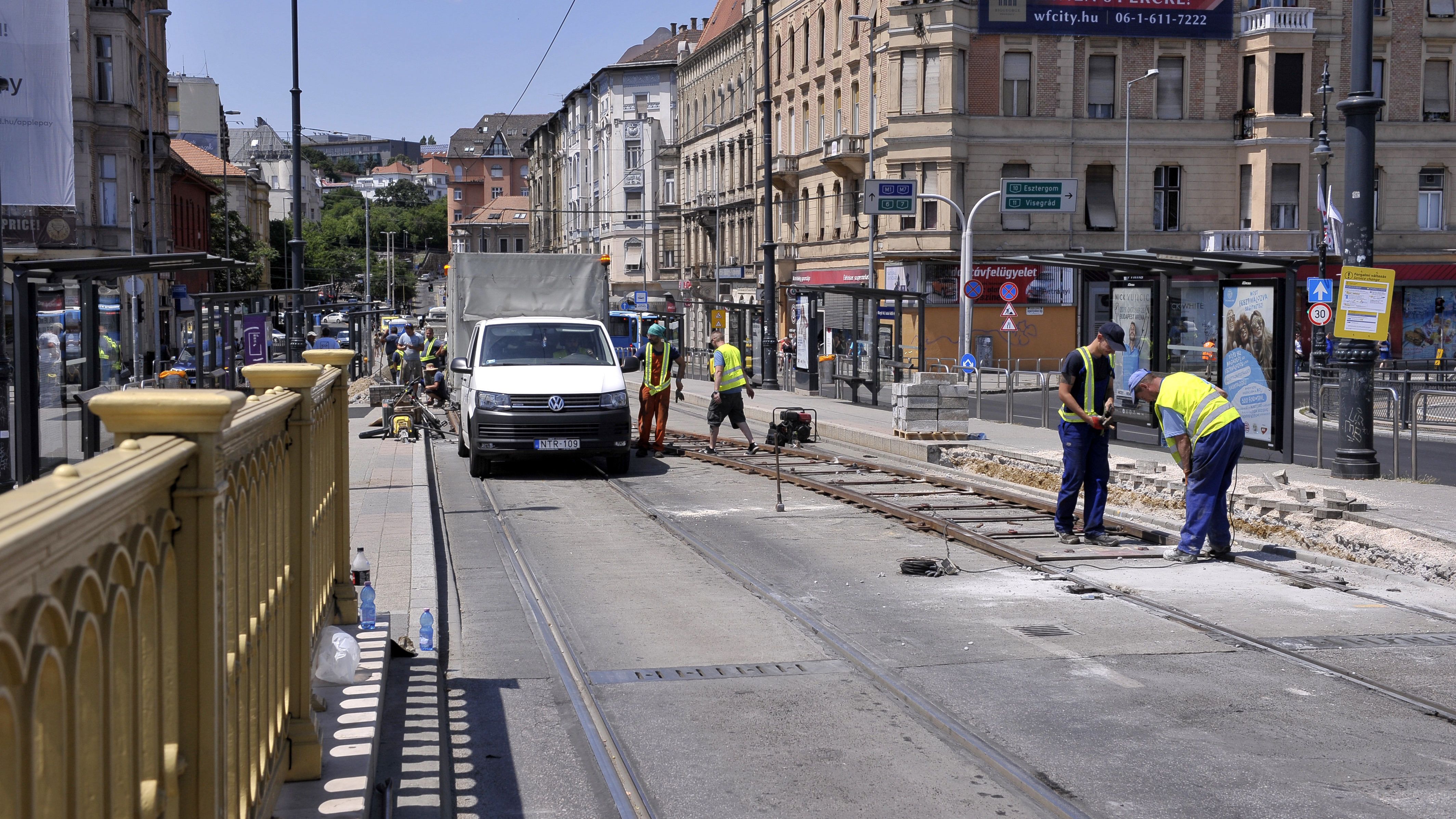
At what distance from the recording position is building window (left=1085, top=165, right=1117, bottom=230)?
170ft

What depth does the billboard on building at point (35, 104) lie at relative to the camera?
1476cm

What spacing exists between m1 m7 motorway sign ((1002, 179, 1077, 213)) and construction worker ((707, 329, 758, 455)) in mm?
20233

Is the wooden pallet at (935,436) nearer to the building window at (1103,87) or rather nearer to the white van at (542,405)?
the white van at (542,405)

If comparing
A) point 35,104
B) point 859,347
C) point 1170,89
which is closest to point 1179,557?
point 35,104

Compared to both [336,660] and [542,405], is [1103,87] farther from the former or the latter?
[336,660]

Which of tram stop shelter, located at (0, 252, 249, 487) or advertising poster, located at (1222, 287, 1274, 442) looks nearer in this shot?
tram stop shelter, located at (0, 252, 249, 487)

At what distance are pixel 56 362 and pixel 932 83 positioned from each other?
41171 millimetres

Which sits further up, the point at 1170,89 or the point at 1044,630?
the point at 1170,89

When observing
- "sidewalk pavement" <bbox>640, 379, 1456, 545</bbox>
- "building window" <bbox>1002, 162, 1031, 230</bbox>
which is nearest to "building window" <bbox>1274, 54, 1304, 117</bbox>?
"building window" <bbox>1002, 162, 1031, 230</bbox>

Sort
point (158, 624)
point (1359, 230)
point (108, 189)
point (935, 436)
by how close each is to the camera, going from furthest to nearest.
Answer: point (108, 189) → point (935, 436) → point (1359, 230) → point (158, 624)

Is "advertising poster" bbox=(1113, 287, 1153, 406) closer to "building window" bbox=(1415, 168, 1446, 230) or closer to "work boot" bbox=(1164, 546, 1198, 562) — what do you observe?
"work boot" bbox=(1164, 546, 1198, 562)

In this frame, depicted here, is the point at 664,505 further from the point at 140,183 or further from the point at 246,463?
the point at 140,183

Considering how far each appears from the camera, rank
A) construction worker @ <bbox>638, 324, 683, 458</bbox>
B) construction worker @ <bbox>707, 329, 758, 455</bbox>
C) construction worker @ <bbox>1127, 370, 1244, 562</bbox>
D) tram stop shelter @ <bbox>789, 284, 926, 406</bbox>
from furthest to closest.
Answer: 1. tram stop shelter @ <bbox>789, 284, 926, 406</bbox>
2. construction worker @ <bbox>707, 329, 758, 455</bbox>
3. construction worker @ <bbox>638, 324, 683, 458</bbox>
4. construction worker @ <bbox>1127, 370, 1244, 562</bbox>

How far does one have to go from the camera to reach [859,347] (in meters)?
32.0
